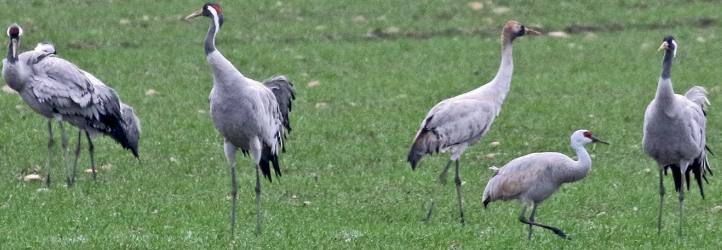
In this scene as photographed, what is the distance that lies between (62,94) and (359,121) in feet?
14.2

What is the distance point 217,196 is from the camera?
11.9 meters

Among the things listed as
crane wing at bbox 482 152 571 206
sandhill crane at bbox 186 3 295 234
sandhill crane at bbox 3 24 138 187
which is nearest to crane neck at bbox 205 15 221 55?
sandhill crane at bbox 186 3 295 234

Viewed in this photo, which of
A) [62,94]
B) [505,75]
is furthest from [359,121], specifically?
[62,94]

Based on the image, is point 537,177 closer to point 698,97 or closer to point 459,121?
point 459,121

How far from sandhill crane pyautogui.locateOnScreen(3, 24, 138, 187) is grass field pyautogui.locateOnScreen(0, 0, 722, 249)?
489mm

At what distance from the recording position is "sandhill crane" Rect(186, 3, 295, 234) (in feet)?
33.2

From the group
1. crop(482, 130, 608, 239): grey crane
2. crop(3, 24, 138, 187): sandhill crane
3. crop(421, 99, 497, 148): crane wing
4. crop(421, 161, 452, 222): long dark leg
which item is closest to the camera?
crop(482, 130, 608, 239): grey crane

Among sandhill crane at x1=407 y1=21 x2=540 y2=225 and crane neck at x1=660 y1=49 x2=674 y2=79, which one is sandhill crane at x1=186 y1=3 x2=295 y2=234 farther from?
crane neck at x1=660 y1=49 x2=674 y2=79

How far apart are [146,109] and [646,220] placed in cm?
769

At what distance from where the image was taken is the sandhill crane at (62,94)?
1263 centimetres

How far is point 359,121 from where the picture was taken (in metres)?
15.6

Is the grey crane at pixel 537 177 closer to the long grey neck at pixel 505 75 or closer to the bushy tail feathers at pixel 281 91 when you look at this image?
the long grey neck at pixel 505 75

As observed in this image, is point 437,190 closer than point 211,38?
No

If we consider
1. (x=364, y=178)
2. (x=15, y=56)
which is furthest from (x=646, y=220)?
(x=15, y=56)
